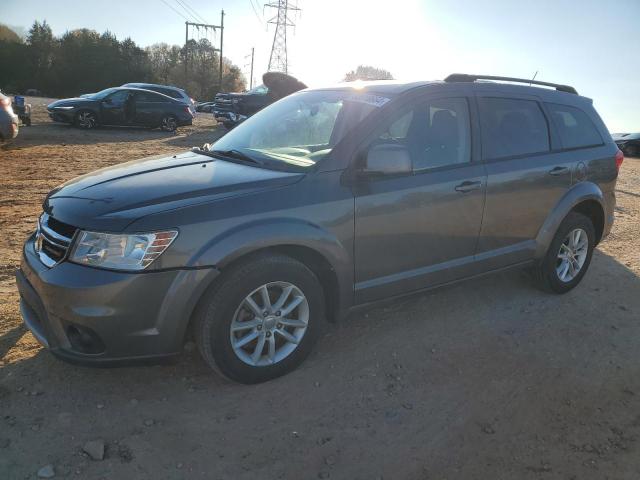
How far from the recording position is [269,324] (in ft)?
10.1

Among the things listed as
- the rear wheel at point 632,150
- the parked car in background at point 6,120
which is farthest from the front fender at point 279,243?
the rear wheel at point 632,150

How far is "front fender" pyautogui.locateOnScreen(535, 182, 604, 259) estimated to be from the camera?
4367mm

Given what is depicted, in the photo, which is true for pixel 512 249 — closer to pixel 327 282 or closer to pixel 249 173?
pixel 327 282

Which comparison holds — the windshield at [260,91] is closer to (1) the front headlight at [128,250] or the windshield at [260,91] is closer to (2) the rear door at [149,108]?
(2) the rear door at [149,108]

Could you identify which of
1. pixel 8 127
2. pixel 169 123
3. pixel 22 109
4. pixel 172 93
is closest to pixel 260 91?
pixel 172 93

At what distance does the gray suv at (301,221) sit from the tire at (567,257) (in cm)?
3

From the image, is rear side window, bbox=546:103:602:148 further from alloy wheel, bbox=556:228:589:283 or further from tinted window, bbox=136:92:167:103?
tinted window, bbox=136:92:167:103

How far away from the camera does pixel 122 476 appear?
2375 mm

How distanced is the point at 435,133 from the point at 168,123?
1635 centimetres

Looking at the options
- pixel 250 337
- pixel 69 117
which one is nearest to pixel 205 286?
pixel 250 337

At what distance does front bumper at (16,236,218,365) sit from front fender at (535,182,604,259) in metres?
2.93

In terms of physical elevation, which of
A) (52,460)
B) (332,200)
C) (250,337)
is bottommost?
(52,460)

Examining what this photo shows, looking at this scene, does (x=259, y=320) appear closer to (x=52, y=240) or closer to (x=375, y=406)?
(x=375, y=406)

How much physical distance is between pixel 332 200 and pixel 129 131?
1626cm
